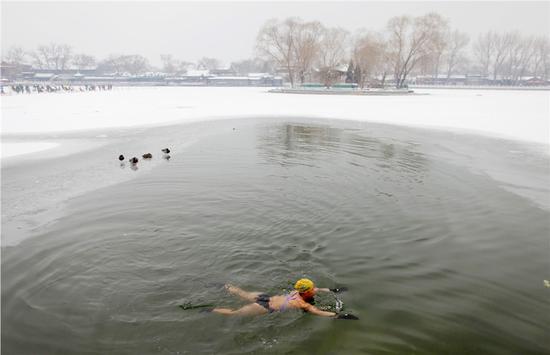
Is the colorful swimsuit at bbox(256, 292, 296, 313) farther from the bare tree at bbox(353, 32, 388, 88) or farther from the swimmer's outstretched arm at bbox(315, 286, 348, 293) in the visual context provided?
the bare tree at bbox(353, 32, 388, 88)

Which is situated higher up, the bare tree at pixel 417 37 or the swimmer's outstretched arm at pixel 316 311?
the bare tree at pixel 417 37

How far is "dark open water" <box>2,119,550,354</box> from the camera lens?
17.1ft

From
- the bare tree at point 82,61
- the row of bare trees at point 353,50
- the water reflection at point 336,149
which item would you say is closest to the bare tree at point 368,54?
the row of bare trees at point 353,50

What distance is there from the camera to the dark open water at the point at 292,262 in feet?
17.1

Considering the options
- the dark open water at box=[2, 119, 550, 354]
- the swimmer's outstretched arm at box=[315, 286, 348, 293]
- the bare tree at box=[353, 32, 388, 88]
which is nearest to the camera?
the dark open water at box=[2, 119, 550, 354]

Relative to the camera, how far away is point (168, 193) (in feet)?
36.7

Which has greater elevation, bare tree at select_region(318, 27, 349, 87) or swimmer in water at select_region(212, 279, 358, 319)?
bare tree at select_region(318, 27, 349, 87)

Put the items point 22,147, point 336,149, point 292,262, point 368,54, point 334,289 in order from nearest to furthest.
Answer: point 334,289 → point 292,262 → point 22,147 → point 336,149 → point 368,54

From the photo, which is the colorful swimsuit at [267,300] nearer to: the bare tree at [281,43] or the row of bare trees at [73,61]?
the bare tree at [281,43]

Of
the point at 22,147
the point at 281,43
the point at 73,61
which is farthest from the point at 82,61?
the point at 22,147

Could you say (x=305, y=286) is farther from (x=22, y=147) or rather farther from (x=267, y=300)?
(x=22, y=147)

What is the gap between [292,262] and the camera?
712 centimetres

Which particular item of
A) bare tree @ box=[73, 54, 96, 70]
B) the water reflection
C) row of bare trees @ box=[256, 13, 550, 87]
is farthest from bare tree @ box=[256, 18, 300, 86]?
bare tree @ box=[73, 54, 96, 70]

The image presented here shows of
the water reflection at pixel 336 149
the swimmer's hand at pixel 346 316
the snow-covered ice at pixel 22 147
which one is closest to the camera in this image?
the swimmer's hand at pixel 346 316
